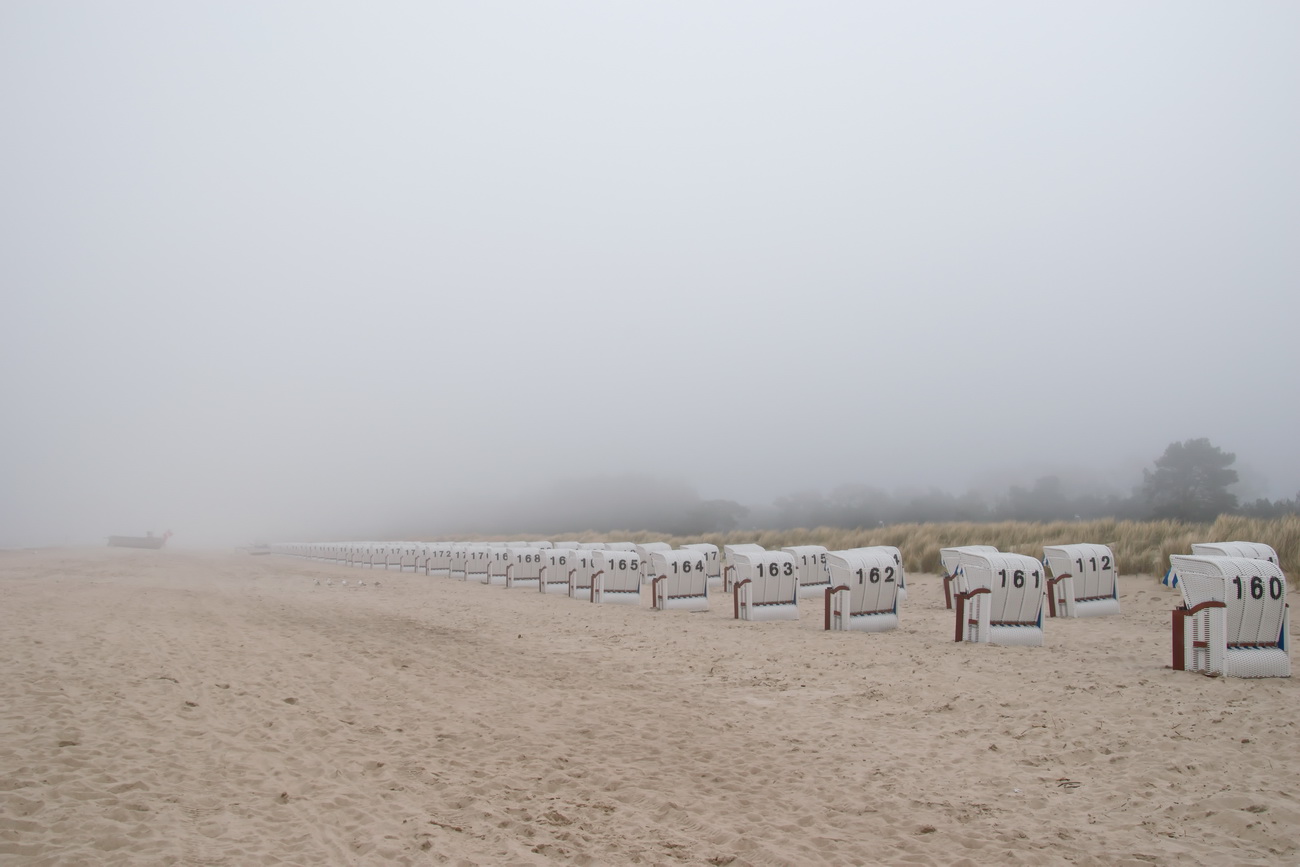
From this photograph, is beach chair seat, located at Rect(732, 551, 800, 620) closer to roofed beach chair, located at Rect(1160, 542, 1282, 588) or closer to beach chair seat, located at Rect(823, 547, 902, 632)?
beach chair seat, located at Rect(823, 547, 902, 632)

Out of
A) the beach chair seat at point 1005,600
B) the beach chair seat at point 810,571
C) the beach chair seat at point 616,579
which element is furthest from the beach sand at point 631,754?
the beach chair seat at point 616,579

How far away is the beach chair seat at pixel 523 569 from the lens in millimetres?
31109

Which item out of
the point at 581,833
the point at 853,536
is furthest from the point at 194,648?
the point at 853,536

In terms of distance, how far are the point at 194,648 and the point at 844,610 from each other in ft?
38.2

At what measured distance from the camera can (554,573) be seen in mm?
28078

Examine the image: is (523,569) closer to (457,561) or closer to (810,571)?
(457,561)

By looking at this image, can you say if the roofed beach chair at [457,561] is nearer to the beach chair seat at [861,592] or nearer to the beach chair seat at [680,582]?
the beach chair seat at [680,582]

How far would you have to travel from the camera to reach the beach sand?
5.50m

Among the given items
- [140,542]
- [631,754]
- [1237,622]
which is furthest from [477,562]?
[140,542]

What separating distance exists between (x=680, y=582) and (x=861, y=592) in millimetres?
6465

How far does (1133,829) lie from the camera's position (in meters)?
5.63

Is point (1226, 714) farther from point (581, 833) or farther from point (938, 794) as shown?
point (581, 833)

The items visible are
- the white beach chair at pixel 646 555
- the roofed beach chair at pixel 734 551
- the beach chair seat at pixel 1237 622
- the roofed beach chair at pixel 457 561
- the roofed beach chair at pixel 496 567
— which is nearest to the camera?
the beach chair seat at pixel 1237 622

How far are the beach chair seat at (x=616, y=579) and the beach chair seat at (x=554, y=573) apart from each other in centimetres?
393
